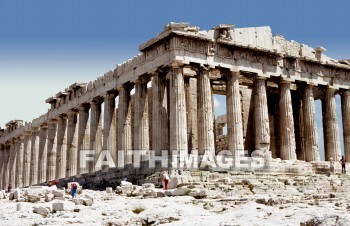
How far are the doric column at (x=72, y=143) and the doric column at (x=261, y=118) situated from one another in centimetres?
1465

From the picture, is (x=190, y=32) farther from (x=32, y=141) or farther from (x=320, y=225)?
(x=32, y=141)

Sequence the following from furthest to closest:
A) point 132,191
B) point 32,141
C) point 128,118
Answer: point 32,141 → point 128,118 → point 132,191

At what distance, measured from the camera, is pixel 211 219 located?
12.3 meters

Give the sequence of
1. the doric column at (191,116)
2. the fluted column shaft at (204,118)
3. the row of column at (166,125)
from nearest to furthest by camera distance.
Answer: the fluted column shaft at (204,118), the row of column at (166,125), the doric column at (191,116)

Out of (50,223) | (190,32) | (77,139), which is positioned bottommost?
(50,223)

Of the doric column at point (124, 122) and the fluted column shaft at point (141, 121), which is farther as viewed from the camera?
the doric column at point (124, 122)

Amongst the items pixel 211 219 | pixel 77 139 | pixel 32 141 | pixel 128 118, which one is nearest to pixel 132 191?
pixel 211 219

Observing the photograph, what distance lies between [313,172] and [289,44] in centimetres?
930

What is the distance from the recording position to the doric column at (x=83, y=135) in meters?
36.8

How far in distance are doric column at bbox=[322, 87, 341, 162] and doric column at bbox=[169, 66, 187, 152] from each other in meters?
12.2

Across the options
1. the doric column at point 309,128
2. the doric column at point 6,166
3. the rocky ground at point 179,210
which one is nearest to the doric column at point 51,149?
the doric column at point 6,166

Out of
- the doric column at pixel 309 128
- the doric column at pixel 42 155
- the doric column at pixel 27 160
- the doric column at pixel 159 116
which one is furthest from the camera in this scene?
the doric column at pixel 27 160

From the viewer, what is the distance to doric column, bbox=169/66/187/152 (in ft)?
89.5

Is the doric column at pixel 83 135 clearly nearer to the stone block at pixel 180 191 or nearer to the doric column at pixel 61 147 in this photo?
the doric column at pixel 61 147
